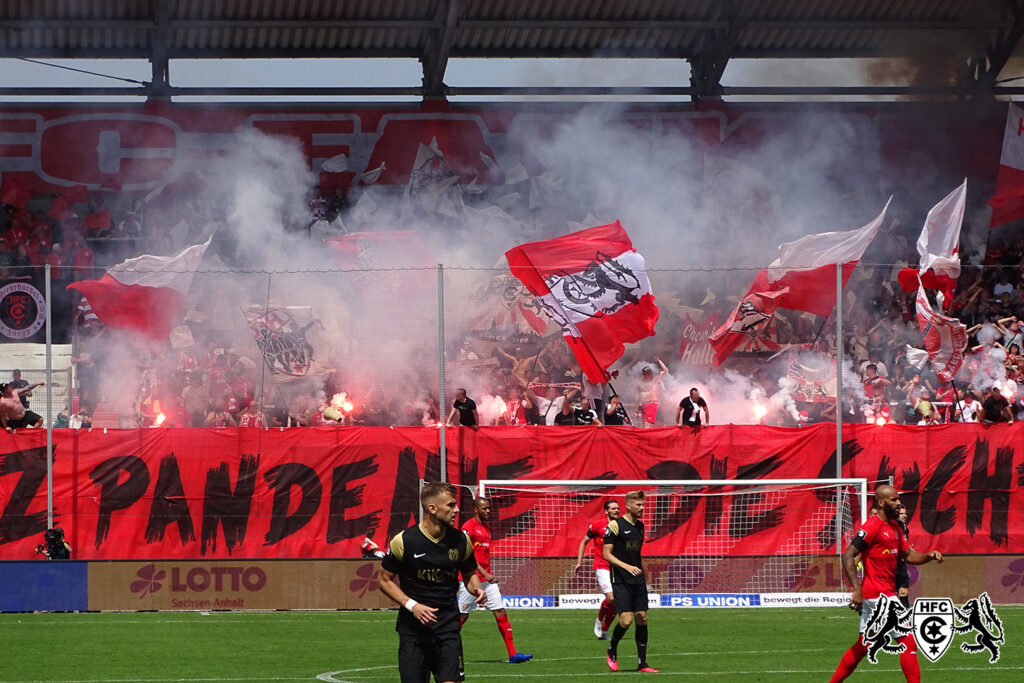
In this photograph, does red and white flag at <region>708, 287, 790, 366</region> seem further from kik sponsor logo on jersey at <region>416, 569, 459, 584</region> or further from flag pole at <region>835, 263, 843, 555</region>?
kik sponsor logo on jersey at <region>416, 569, 459, 584</region>

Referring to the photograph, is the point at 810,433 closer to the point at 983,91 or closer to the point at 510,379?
the point at 510,379

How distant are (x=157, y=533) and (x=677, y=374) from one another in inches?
330

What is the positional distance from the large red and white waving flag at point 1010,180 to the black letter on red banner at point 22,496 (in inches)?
733

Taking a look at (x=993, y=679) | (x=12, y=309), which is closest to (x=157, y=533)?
(x=12, y=309)

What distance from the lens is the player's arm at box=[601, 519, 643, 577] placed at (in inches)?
554

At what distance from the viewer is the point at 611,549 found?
47.0 feet

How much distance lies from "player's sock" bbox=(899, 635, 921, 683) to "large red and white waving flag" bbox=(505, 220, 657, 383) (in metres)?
11.2

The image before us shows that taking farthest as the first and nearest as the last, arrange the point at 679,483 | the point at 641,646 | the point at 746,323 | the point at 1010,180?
1. the point at 1010,180
2. the point at 746,323
3. the point at 679,483
4. the point at 641,646

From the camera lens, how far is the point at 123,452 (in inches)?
842

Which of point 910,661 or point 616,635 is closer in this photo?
point 910,661

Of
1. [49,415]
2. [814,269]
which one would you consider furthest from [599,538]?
[49,415]

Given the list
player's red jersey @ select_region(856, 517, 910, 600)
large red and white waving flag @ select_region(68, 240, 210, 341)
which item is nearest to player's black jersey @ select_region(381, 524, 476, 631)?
player's red jersey @ select_region(856, 517, 910, 600)

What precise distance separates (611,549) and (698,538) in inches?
297

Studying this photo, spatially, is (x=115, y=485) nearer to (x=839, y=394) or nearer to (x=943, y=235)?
(x=839, y=394)
